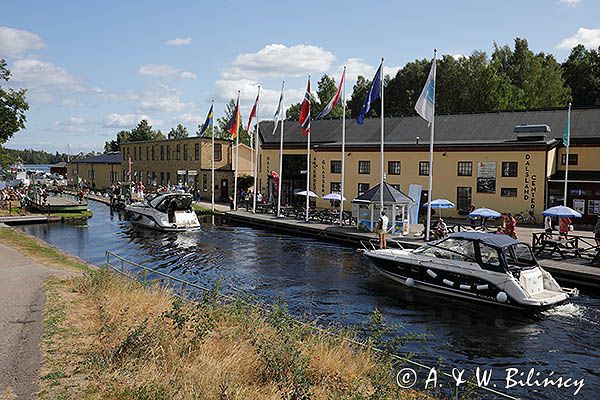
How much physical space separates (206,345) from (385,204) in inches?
887

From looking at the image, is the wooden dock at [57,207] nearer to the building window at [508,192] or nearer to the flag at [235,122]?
the flag at [235,122]

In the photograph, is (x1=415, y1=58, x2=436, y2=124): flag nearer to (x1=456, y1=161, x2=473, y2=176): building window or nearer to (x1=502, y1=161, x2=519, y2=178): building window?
(x1=502, y1=161, x2=519, y2=178): building window

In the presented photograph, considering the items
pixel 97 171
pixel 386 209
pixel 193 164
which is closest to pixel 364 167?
pixel 386 209

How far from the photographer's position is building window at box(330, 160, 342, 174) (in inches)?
1746

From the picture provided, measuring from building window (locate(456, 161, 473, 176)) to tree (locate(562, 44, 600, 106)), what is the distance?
30.3 metres

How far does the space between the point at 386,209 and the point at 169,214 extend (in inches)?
568

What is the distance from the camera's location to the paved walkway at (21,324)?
26.1 feet

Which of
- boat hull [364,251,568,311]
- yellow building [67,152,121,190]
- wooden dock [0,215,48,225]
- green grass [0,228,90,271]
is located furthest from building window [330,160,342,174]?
yellow building [67,152,121,190]

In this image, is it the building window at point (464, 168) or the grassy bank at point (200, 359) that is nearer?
the grassy bank at point (200, 359)

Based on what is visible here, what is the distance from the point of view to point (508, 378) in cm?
1200

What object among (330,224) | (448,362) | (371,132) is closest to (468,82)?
(371,132)

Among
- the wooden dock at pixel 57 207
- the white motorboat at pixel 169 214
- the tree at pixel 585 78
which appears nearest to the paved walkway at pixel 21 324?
the white motorboat at pixel 169 214

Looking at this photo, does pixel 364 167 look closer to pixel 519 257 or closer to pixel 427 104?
pixel 427 104

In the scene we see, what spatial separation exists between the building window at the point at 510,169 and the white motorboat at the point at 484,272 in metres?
18.5
